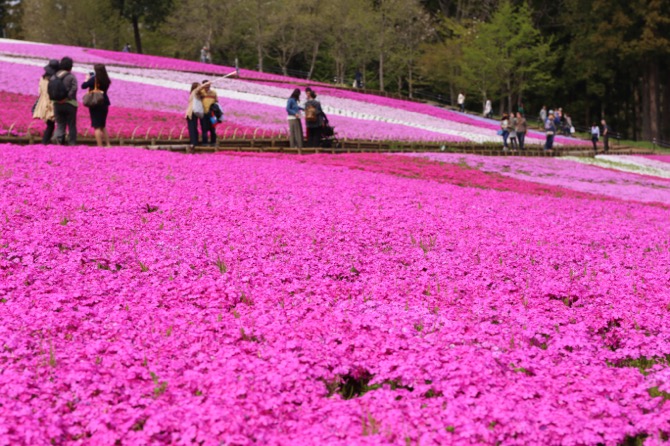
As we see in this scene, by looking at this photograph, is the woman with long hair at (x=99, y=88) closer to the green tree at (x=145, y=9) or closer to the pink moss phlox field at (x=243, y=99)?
the pink moss phlox field at (x=243, y=99)

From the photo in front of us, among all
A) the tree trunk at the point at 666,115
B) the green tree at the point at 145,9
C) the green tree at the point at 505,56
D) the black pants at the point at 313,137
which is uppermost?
the green tree at the point at 145,9

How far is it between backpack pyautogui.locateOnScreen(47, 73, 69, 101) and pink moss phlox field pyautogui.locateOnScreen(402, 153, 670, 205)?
44.4 ft

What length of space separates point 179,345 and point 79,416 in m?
1.22

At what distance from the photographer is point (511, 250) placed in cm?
922

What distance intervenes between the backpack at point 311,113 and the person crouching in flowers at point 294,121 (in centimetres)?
27

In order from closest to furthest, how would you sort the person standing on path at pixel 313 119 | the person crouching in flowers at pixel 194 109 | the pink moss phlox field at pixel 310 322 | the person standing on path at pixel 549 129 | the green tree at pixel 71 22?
the pink moss phlox field at pixel 310 322
the person crouching in flowers at pixel 194 109
the person standing on path at pixel 313 119
the person standing on path at pixel 549 129
the green tree at pixel 71 22

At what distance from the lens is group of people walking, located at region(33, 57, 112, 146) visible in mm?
16250

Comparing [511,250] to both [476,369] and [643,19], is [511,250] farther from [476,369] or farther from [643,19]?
[643,19]

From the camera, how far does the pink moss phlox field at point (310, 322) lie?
4410mm

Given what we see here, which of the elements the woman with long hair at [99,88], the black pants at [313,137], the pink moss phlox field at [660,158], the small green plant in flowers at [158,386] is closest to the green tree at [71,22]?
the pink moss phlox field at [660,158]

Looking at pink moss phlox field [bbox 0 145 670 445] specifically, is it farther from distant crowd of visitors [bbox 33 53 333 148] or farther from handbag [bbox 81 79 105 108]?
handbag [bbox 81 79 105 108]

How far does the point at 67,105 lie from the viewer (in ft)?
55.0

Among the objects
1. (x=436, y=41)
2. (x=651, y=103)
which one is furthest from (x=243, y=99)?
(x=436, y=41)

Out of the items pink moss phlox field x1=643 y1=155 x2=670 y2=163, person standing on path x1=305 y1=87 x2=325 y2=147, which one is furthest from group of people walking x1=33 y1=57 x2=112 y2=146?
pink moss phlox field x1=643 y1=155 x2=670 y2=163
